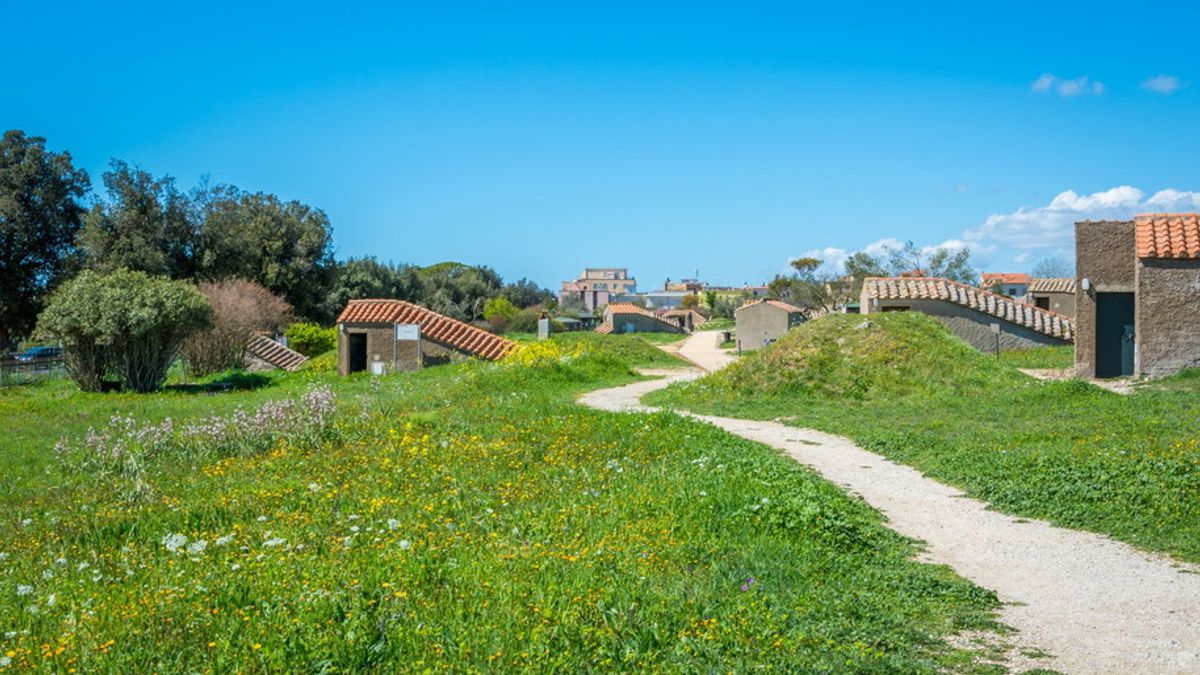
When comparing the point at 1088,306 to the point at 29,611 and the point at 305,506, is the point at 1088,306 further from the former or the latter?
the point at 29,611

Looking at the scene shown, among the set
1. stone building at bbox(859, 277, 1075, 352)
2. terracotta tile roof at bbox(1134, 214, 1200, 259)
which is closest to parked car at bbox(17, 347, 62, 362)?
stone building at bbox(859, 277, 1075, 352)

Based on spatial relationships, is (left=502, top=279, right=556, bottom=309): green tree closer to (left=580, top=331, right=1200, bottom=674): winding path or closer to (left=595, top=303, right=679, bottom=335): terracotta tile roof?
(left=595, top=303, right=679, bottom=335): terracotta tile roof

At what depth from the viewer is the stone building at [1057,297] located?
5031 cm

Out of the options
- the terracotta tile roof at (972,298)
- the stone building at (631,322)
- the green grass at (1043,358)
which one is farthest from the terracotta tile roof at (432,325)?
the stone building at (631,322)

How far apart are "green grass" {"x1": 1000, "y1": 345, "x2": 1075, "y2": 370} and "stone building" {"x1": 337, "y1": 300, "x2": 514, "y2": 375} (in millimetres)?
15157

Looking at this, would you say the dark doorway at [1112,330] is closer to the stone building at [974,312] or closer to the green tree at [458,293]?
the stone building at [974,312]

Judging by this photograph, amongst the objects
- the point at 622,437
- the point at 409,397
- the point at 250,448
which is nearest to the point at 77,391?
the point at 409,397

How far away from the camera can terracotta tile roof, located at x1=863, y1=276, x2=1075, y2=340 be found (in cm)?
3400

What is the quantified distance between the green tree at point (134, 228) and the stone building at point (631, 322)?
1237 inches

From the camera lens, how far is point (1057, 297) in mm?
50844

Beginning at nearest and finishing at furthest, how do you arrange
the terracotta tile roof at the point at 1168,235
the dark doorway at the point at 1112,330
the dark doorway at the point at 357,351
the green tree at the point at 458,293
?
the terracotta tile roof at the point at 1168,235, the dark doorway at the point at 1112,330, the dark doorway at the point at 357,351, the green tree at the point at 458,293

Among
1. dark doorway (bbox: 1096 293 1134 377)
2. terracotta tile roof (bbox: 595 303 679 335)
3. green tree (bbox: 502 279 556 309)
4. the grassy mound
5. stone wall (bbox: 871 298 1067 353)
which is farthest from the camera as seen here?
green tree (bbox: 502 279 556 309)

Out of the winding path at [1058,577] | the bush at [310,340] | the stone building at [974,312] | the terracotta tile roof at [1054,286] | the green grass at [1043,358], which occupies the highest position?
the terracotta tile roof at [1054,286]

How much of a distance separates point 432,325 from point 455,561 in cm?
2354
